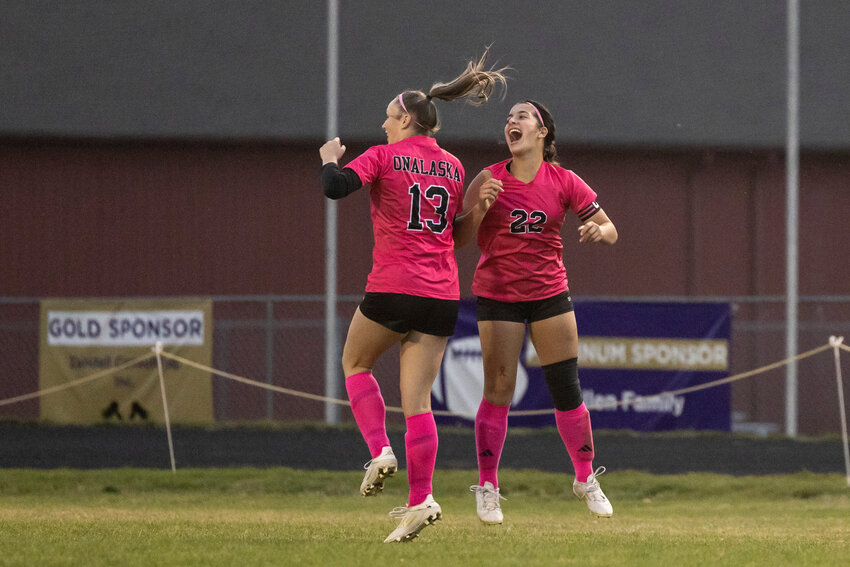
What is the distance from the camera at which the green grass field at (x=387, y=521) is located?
5578 millimetres

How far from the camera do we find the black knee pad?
275 inches

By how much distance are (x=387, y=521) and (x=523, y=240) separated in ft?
8.49

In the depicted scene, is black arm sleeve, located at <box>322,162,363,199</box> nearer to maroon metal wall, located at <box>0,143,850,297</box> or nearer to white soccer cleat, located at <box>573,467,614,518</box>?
white soccer cleat, located at <box>573,467,614,518</box>

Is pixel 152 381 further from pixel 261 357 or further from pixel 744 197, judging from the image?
pixel 744 197

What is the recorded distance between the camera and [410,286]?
6070 millimetres

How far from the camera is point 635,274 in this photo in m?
21.9

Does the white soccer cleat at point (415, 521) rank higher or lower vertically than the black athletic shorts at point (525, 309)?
lower

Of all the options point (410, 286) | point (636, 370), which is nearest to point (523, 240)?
point (410, 286)

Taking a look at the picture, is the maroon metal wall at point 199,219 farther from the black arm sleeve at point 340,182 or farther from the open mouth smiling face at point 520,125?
the black arm sleeve at point 340,182

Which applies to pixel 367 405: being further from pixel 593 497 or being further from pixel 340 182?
pixel 593 497

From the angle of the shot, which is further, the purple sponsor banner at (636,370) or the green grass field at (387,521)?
the purple sponsor banner at (636,370)

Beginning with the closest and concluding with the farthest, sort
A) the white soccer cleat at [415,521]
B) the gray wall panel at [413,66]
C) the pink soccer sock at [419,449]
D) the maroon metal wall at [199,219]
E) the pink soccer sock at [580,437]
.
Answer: the white soccer cleat at [415,521], the pink soccer sock at [419,449], the pink soccer sock at [580,437], the maroon metal wall at [199,219], the gray wall panel at [413,66]

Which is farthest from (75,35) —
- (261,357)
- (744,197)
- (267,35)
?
(744,197)

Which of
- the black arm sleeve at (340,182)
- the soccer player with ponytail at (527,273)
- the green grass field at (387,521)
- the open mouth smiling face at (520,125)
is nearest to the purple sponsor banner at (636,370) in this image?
the green grass field at (387,521)
